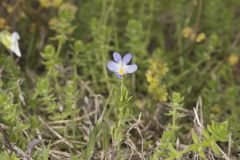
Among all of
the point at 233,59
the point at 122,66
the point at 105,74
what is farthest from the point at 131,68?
the point at 233,59

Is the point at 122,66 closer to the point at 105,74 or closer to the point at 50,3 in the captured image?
Answer: the point at 105,74

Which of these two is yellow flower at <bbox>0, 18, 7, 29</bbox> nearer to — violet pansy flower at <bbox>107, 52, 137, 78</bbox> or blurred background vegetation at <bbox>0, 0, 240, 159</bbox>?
blurred background vegetation at <bbox>0, 0, 240, 159</bbox>

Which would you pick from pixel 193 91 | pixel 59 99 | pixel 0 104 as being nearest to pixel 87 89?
pixel 59 99

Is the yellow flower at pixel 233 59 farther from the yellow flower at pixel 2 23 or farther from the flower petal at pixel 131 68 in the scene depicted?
the yellow flower at pixel 2 23

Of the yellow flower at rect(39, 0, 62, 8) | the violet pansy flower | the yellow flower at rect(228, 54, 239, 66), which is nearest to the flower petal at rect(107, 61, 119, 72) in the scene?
the violet pansy flower

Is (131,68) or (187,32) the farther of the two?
(187,32)

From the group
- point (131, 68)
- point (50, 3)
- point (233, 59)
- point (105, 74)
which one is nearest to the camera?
point (131, 68)

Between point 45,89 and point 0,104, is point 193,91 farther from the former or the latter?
point 0,104

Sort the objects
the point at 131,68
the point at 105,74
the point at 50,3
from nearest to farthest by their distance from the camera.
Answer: the point at 131,68 < the point at 105,74 < the point at 50,3
